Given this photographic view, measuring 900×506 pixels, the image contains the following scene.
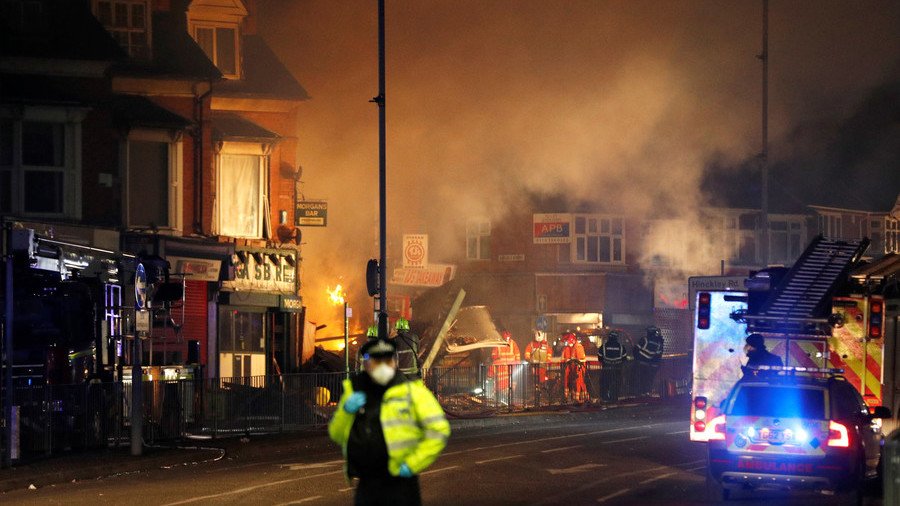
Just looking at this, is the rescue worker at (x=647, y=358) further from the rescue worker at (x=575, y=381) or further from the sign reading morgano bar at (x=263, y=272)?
the sign reading morgano bar at (x=263, y=272)

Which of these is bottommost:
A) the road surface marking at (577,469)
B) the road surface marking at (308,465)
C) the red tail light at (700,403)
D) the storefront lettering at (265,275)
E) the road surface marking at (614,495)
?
the road surface marking at (308,465)

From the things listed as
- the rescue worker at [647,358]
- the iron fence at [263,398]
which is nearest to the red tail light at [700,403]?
the iron fence at [263,398]

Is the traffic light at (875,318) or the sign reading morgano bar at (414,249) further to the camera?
the sign reading morgano bar at (414,249)

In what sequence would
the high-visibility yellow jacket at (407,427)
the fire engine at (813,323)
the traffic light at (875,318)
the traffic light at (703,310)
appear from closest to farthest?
the high-visibility yellow jacket at (407,427) → the fire engine at (813,323) → the traffic light at (875,318) → the traffic light at (703,310)

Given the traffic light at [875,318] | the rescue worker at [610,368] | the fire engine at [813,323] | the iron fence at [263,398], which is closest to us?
the fire engine at [813,323]

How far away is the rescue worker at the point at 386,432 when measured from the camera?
24.2ft

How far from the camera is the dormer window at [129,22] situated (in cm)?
2908

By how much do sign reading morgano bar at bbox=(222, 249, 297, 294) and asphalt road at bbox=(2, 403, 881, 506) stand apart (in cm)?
872

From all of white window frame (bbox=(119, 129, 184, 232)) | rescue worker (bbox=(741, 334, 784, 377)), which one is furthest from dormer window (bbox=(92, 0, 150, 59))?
rescue worker (bbox=(741, 334, 784, 377))

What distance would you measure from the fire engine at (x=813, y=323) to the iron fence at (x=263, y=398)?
9.11m

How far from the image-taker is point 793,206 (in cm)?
5522

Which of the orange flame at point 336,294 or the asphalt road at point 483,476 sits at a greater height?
the orange flame at point 336,294

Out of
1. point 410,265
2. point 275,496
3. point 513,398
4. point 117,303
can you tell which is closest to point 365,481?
point 275,496

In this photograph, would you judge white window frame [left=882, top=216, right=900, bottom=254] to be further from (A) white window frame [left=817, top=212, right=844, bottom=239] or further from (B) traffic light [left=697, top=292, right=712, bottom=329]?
(B) traffic light [left=697, top=292, right=712, bottom=329]
